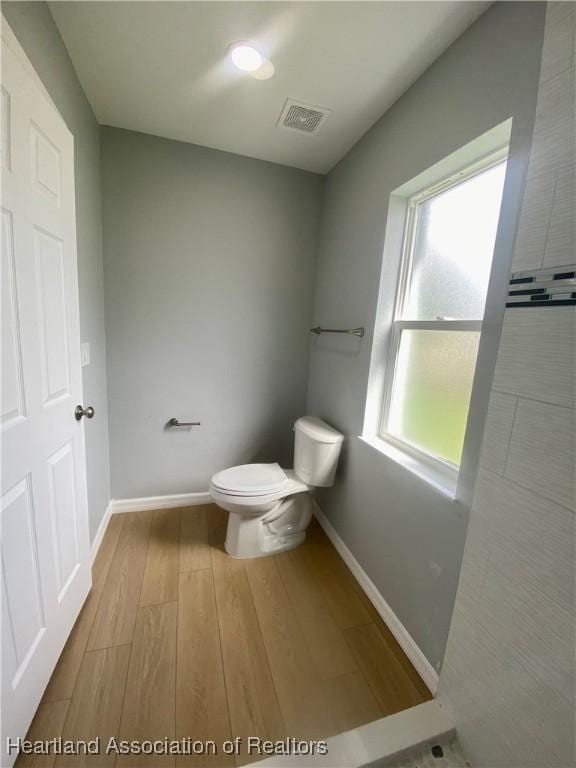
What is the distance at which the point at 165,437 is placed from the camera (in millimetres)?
2080

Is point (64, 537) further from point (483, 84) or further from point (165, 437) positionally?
point (483, 84)

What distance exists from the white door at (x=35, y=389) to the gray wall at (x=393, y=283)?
1307 mm

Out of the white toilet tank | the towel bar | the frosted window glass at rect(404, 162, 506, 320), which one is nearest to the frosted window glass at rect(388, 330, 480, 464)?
the frosted window glass at rect(404, 162, 506, 320)

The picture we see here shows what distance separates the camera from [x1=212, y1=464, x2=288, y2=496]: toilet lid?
1.63 metres

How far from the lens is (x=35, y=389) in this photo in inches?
36.9

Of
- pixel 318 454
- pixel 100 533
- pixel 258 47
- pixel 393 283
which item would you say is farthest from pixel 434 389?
pixel 100 533

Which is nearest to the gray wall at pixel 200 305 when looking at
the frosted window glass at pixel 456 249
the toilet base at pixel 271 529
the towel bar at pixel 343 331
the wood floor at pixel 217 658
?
the towel bar at pixel 343 331

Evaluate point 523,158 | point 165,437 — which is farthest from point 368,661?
point 523,158

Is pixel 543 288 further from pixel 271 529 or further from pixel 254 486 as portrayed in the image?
pixel 271 529

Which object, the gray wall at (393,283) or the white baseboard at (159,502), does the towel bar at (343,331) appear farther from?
the white baseboard at (159,502)

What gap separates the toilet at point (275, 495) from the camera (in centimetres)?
164

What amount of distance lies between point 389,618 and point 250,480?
2.97 feet

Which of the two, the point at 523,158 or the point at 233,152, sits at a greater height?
the point at 233,152

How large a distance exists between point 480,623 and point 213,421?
5.64ft
